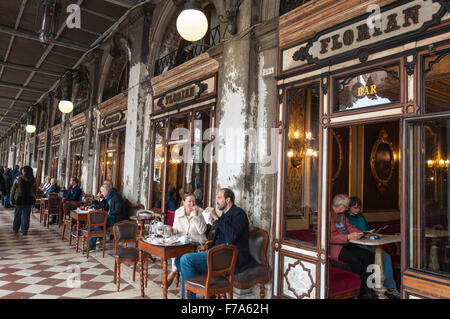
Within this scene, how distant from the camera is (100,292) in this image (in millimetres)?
4219

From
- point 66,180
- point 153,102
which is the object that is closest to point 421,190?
point 153,102

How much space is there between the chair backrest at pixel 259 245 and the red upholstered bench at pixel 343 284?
2.78 ft

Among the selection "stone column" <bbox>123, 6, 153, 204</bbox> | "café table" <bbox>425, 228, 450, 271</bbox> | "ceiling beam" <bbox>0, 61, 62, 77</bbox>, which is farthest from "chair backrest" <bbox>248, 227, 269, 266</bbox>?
"ceiling beam" <bbox>0, 61, 62, 77</bbox>

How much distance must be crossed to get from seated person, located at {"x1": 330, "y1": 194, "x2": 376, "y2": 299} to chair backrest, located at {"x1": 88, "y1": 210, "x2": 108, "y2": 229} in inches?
168

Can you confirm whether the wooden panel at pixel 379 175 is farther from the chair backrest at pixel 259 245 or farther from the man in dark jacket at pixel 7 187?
the man in dark jacket at pixel 7 187

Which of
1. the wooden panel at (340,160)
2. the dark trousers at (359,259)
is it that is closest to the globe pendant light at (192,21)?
the dark trousers at (359,259)

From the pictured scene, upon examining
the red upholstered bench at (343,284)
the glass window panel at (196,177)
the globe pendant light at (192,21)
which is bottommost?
the red upholstered bench at (343,284)

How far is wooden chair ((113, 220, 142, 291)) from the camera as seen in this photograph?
4.39m

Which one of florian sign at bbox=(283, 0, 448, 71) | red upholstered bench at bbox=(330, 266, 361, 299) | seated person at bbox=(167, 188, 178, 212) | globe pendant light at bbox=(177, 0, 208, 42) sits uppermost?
globe pendant light at bbox=(177, 0, 208, 42)

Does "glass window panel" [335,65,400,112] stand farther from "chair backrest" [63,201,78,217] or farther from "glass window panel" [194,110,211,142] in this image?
"chair backrest" [63,201,78,217]

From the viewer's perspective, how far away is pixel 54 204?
9.09 m

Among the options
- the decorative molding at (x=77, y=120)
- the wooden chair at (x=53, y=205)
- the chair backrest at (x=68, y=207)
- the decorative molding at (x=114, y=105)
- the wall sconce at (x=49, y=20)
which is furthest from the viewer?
the decorative molding at (x=77, y=120)

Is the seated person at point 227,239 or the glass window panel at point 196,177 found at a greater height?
the glass window panel at point 196,177

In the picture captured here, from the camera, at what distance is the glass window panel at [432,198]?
2826 mm
